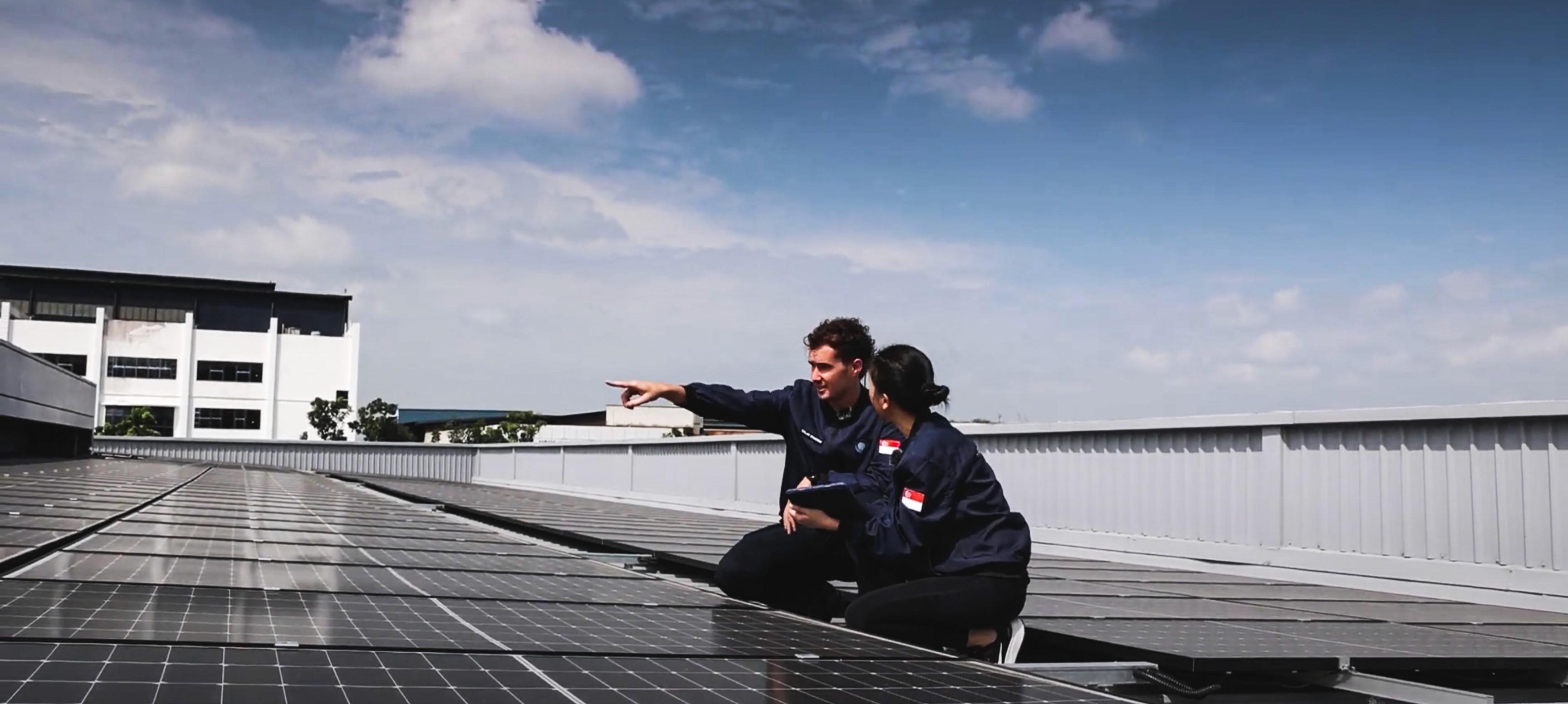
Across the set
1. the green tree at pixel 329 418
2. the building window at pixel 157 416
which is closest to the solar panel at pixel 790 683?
the green tree at pixel 329 418

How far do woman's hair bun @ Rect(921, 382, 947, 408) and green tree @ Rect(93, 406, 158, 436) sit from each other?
63.0 metres

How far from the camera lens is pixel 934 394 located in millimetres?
4824

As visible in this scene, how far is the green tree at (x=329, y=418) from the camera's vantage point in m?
67.3

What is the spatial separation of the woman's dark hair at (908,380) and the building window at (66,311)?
7973 cm

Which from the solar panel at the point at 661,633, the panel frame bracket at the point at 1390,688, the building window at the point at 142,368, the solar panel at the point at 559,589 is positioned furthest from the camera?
the building window at the point at 142,368

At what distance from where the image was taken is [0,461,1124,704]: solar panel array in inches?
107

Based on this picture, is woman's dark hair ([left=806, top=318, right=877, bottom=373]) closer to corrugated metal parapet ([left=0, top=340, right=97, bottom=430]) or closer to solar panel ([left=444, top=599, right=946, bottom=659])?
solar panel ([left=444, top=599, right=946, bottom=659])

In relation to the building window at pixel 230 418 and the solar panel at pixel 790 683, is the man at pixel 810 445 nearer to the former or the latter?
the solar panel at pixel 790 683

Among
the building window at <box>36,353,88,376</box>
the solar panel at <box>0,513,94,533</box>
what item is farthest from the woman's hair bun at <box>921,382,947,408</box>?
the building window at <box>36,353,88,376</box>

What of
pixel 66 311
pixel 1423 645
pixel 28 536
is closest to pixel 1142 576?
pixel 1423 645

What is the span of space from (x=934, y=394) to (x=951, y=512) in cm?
48

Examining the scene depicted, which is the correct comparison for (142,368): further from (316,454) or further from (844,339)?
(844,339)

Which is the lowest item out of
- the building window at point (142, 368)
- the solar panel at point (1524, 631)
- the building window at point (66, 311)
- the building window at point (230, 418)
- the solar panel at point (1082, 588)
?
the solar panel at point (1524, 631)

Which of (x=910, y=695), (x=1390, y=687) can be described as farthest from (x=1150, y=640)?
(x=910, y=695)
